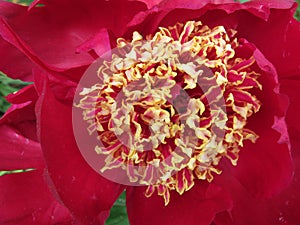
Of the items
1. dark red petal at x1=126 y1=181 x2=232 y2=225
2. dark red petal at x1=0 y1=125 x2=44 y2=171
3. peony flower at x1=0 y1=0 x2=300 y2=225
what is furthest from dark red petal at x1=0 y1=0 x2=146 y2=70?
dark red petal at x1=126 y1=181 x2=232 y2=225

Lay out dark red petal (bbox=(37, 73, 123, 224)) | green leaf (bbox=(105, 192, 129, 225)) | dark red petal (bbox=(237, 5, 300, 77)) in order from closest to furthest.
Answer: dark red petal (bbox=(37, 73, 123, 224))
dark red petal (bbox=(237, 5, 300, 77))
green leaf (bbox=(105, 192, 129, 225))

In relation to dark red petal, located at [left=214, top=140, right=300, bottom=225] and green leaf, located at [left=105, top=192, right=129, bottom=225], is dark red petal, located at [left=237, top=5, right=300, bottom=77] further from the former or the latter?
green leaf, located at [left=105, top=192, right=129, bottom=225]

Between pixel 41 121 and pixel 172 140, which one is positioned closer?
pixel 41 121

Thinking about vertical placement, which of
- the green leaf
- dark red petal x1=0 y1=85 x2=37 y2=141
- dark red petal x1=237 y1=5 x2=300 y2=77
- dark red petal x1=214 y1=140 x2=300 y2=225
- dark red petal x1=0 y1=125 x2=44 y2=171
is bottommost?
the green leaf

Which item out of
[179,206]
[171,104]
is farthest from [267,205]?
[171,104]

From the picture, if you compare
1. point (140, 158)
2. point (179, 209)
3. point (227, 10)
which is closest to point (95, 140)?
point (140, 158)

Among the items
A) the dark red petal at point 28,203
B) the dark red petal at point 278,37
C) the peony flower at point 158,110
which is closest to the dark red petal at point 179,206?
the peony flower at point 158,110

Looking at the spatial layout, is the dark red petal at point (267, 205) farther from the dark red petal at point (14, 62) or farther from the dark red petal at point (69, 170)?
the dark red petal at point (14, 62)

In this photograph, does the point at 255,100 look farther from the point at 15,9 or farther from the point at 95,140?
the point at 15,9

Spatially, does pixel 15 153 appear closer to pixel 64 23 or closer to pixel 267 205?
pixel 64 23
